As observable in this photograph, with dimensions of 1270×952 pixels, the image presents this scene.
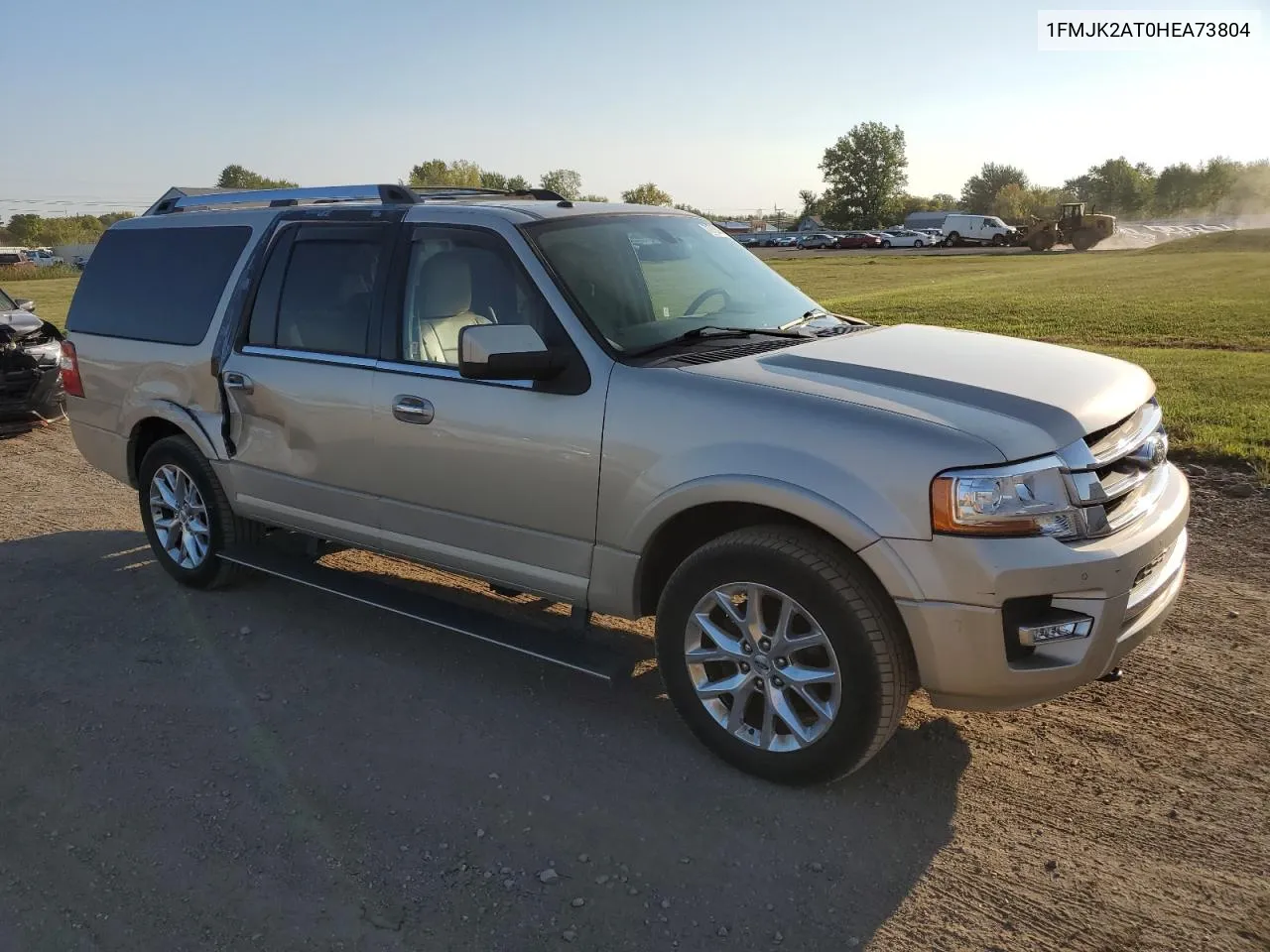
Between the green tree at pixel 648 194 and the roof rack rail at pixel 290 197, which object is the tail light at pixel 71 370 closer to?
the roof rack rail at pixel 290 197

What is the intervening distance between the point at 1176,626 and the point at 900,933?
2610 millimetres

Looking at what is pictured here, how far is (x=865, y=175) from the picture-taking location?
122m

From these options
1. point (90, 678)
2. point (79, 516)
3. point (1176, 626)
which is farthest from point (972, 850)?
point (79, 516)

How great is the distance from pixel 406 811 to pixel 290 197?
3269 millimetres

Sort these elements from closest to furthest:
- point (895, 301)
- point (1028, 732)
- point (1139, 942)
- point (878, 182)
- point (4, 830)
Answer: point (1139, 942) < point (4, 830) < point (1028, 732) < point (895, 301) < point (878, 182)

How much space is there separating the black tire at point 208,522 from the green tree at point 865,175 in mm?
122556

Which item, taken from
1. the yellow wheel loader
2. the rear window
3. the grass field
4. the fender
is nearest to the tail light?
the rear window

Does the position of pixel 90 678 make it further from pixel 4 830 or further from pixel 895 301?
pixel 895 301

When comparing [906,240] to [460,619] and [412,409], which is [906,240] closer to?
[412,409]

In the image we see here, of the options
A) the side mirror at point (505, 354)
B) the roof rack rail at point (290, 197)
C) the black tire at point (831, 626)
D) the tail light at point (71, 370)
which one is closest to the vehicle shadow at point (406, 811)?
the black tire at point (831, 626)

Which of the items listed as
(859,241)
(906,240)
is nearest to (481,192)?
(859,241)

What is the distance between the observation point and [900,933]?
280 centimetres

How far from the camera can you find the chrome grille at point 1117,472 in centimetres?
314

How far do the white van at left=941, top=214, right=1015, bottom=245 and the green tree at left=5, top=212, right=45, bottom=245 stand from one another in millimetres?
104680
